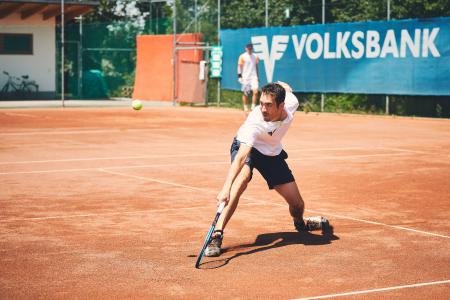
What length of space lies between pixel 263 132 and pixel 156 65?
26.6 meters

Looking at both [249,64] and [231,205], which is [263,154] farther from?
[249,64]

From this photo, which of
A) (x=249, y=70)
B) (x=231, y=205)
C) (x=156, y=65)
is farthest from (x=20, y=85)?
(x=231, y=205)

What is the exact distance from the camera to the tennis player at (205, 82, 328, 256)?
6.45 metres

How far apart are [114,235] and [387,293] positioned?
106 inches

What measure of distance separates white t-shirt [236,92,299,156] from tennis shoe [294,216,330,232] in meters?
0.76

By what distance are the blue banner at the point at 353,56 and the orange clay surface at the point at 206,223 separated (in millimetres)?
6354

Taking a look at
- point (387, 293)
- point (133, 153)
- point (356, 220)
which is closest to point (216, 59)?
point (133, 153)

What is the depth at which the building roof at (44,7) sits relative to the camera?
31312mm

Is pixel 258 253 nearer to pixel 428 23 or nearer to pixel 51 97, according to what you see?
pixel 428 23

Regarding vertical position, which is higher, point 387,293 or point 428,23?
point 428,23

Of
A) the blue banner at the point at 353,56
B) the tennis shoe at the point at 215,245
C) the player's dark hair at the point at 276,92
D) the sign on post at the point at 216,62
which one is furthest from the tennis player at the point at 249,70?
the tennis shoe at the point at 215,245

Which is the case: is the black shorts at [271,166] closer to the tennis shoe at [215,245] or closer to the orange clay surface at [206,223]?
the orange clay surface at [206,223]

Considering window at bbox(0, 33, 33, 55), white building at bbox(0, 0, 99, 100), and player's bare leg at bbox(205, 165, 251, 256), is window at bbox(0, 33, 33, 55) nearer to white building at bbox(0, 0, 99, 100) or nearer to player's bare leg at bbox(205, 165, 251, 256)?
white building at bbox(0, 0, 99, 100)

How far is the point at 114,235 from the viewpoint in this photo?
712 centimetres
